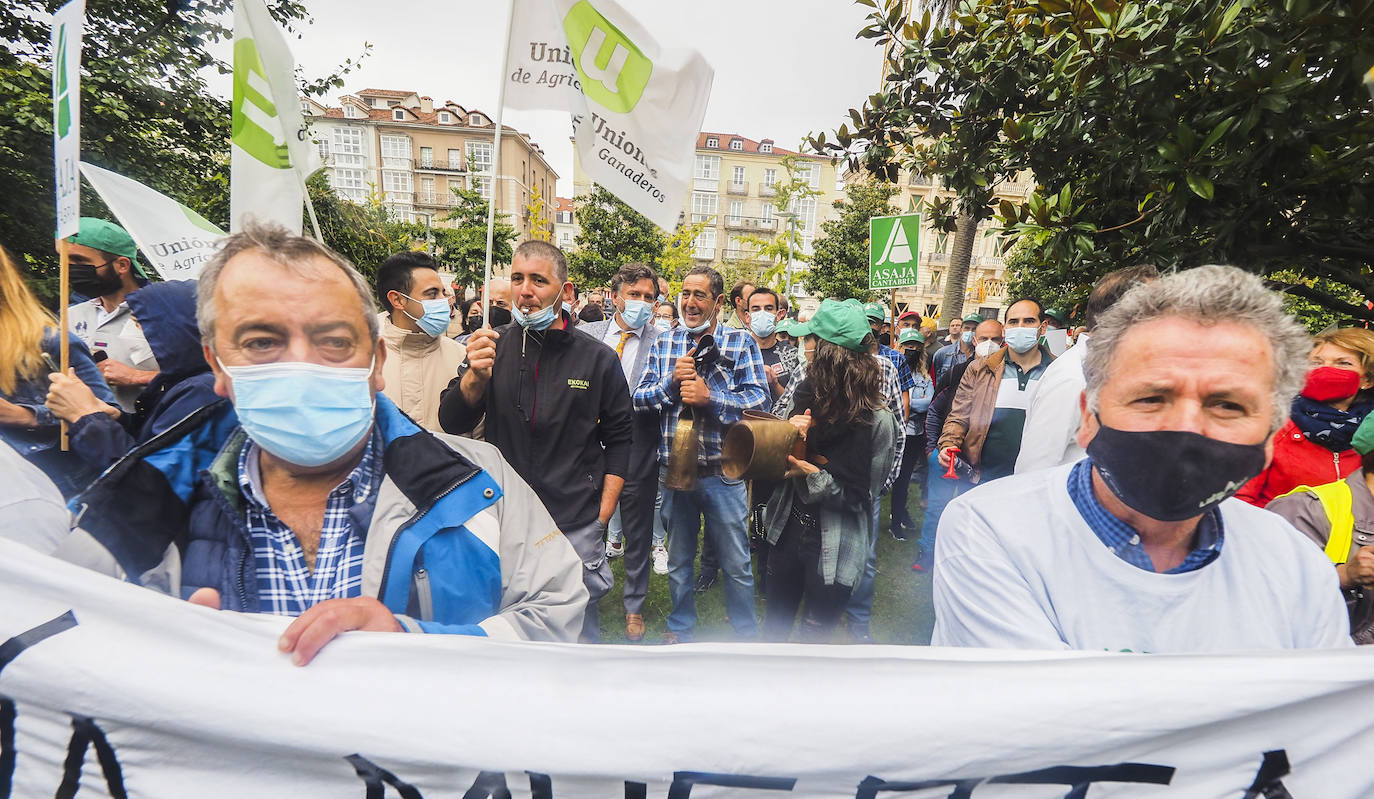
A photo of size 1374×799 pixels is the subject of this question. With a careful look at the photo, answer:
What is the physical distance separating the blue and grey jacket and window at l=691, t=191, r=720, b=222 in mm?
70157

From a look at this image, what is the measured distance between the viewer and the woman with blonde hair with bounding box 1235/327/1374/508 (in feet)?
8.68

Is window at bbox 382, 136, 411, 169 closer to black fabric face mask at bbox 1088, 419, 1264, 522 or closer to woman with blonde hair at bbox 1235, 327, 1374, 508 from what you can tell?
woman with blonde hair at bbox 1235, 327, 1374, 508

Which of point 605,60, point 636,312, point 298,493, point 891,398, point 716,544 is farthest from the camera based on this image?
point 636,312

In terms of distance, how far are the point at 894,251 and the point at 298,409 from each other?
5486 mm

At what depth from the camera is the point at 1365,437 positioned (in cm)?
232

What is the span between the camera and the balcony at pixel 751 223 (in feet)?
231

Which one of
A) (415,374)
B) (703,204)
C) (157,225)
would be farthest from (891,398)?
(703,204)

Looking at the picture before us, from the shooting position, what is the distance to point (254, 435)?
142 centimetres

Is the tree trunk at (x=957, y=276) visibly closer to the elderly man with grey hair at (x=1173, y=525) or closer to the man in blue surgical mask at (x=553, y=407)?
the man in blue surgical mask at (x=553, y=407)

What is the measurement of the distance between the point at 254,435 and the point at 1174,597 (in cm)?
206

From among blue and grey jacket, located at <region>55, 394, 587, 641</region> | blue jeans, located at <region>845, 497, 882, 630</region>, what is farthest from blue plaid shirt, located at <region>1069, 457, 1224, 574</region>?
blue jeans, located at <region>845, 497, 882, 630</region>

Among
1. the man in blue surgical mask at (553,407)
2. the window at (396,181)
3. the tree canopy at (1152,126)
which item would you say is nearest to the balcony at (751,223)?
the window at (396,181)

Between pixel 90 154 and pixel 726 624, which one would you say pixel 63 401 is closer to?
pixel 726 624

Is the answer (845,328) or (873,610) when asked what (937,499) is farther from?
(845,328)
